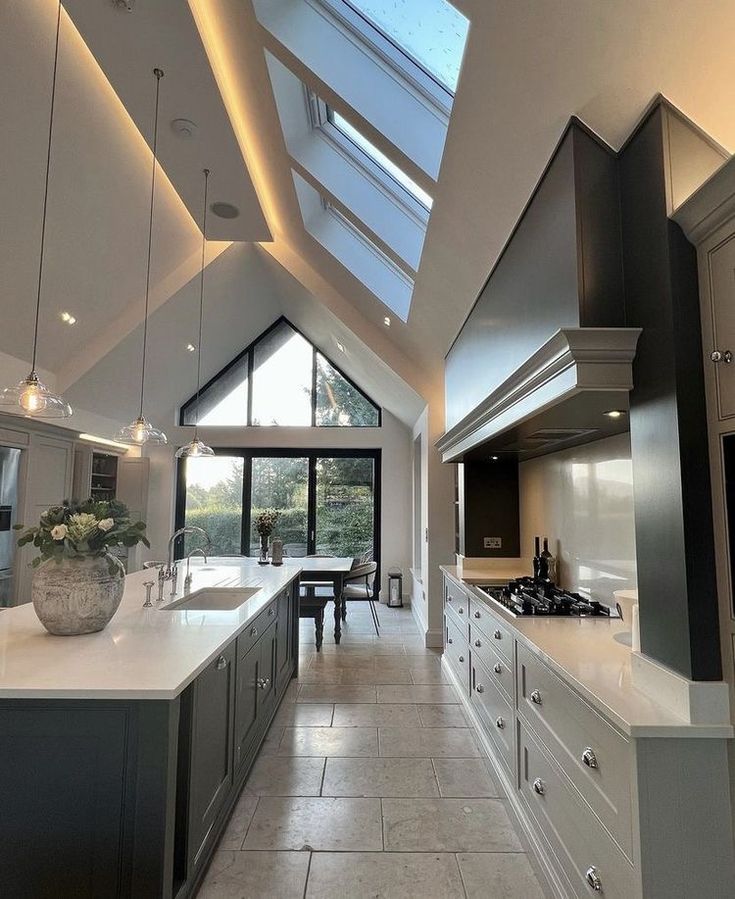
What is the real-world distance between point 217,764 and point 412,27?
3.42 metres

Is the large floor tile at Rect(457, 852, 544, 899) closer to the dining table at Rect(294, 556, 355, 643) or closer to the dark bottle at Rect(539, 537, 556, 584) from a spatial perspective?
the dark bottle at Rect(539, 537, 556, 584)

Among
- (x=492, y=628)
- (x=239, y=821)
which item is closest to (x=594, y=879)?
(x=492, y=628)

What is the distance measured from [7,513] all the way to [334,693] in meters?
3.33

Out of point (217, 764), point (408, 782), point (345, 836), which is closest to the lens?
point (217, 764)

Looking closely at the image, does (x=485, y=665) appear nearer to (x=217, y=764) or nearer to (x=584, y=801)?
(x=584, y=801)

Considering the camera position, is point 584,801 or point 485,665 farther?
point 485,665

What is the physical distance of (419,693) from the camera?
3713 mm

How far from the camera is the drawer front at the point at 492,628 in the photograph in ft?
7.89

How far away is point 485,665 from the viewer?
112 inches

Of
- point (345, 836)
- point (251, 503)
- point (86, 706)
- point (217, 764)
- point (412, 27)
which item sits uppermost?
point (412, 27)

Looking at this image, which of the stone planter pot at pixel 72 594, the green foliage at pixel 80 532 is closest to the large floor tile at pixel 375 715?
the stone planter pot at pixel 72 594

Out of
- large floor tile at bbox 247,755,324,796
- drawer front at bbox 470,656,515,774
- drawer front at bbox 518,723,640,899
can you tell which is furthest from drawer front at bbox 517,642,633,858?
large floor tile at bbox 247,755,324,796

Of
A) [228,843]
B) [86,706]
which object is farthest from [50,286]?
[228,843]

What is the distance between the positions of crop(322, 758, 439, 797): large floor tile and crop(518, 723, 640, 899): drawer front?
23.7 inches
